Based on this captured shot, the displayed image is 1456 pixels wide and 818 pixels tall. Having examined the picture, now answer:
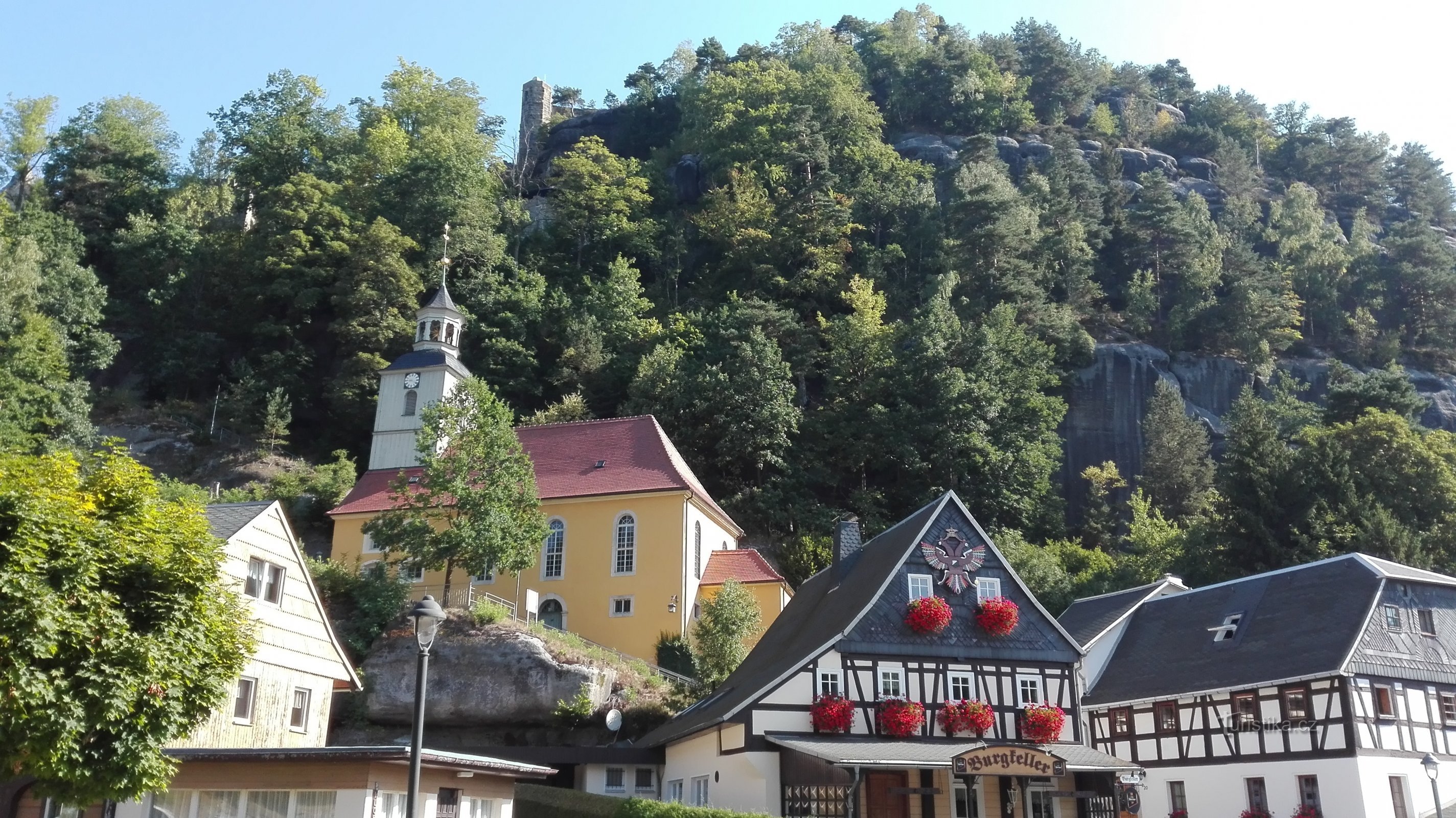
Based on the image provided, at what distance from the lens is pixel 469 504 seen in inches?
1368

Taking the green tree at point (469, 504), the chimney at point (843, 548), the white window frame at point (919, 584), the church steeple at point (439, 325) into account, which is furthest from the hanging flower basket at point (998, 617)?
the church steeple at point (439, 325)

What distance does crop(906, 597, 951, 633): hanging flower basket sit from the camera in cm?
2706

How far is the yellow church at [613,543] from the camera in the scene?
39750 millimetres

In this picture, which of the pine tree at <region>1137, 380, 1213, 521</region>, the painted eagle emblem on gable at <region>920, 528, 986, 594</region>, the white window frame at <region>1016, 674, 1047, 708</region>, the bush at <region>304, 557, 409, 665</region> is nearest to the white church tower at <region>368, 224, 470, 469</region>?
the bush at <region>304, 557, 409, 665</region>

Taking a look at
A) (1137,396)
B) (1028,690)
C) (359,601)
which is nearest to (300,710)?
(359,601)

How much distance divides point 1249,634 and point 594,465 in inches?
894

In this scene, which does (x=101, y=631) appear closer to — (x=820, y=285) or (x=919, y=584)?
(x=919, y=584)

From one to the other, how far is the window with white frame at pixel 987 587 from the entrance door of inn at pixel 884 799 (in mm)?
4922

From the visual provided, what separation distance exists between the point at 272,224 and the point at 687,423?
89.9ft

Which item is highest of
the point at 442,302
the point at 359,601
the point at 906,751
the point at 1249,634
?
the point at 442,302

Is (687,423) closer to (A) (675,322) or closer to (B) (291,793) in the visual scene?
(A) (675,322)

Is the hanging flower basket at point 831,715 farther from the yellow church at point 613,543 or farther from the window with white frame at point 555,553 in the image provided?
the window with white frame at point 555,553

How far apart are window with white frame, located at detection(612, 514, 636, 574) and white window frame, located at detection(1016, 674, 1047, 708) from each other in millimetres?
16288

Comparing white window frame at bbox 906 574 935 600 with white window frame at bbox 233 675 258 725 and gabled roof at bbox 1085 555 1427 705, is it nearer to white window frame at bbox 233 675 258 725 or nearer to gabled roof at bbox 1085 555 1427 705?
gabled roof at bbox 1085 555 1427 705
